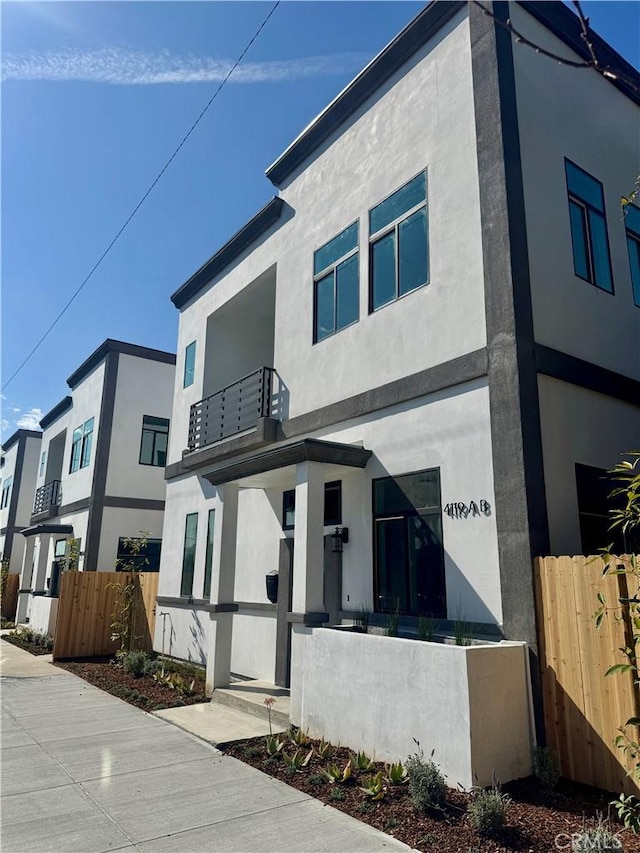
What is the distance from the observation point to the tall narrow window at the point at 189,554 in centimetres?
1420

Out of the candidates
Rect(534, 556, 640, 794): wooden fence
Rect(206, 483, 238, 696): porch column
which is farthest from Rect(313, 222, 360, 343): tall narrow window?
Rect(534, 556, 640, 794): wooden fence

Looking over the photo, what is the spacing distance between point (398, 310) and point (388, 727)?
218 inches

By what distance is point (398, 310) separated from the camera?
29.2 feet

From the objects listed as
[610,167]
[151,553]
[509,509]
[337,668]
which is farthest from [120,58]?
[151,553]

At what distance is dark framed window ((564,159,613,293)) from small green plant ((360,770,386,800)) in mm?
6804

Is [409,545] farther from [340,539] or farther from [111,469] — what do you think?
[111,469]

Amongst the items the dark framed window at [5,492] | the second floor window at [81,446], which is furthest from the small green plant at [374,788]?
the dark framed window at [5,492]

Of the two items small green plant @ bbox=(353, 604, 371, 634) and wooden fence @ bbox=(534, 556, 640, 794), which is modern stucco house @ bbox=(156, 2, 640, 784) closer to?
small green plant @ bbox=(353, 604, 371, 634)

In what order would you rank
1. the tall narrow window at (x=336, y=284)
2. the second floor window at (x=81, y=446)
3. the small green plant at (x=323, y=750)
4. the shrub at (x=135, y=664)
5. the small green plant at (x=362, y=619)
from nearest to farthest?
the small green plant at (x=323, y=750) → the small green plant at (x=362, y=619) → the tall narrow window at (x=336, y=284) → the shrub at (x=135, y=664) → the second floor window at (x=81, y=446)

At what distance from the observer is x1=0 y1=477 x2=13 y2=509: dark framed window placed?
36.1 meters

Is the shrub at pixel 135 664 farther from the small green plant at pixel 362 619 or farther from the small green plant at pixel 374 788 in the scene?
the small green plant at pixel 374 788

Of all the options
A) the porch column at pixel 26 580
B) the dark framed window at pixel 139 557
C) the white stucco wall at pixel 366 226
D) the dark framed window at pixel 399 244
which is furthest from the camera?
the porch column at pixel 26 580

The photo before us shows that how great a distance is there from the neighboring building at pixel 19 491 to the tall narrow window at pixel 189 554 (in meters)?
23.2

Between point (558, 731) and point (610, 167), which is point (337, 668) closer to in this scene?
point (558, 731)
